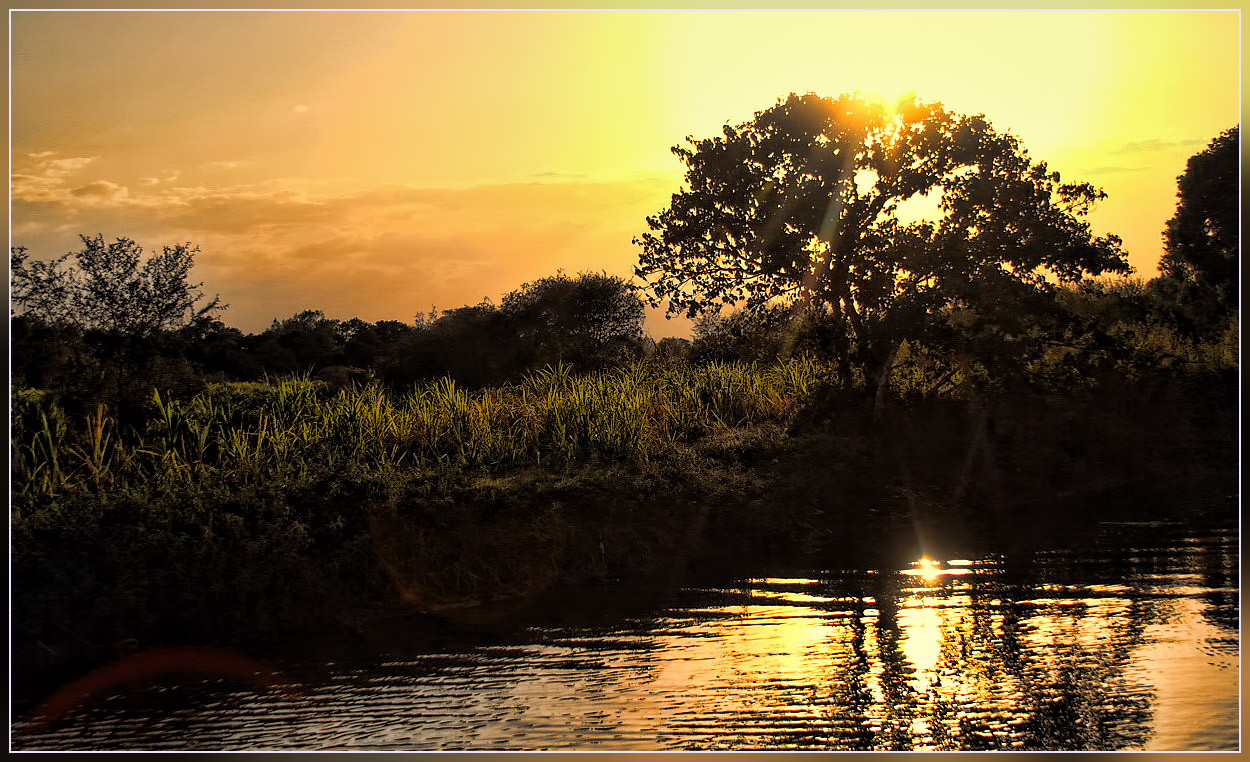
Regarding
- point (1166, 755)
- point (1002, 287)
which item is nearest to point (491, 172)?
point (1002, 287)

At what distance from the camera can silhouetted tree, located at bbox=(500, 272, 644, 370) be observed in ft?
17.9

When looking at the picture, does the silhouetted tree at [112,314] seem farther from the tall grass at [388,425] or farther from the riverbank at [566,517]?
the riverbank at [566,517]

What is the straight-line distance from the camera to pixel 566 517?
4805 millimetres

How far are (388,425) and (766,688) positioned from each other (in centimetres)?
298

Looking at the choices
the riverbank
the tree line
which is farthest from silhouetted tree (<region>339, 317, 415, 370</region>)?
the riverbank

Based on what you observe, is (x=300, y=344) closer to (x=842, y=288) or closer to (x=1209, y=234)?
(x=842, y=288)

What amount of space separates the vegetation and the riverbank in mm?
18

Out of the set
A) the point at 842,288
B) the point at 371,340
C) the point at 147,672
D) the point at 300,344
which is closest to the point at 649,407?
the point at 842,288

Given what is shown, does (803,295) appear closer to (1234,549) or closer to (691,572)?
(691,572)

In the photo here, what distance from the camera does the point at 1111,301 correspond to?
5.70 m

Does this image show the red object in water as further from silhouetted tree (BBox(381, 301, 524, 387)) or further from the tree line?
silhouetted tree (BBox(381, 301, 524, 387))

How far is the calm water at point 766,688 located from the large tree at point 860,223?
2.33 meters

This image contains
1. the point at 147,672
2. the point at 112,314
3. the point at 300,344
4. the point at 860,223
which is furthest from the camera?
the point at 860,223

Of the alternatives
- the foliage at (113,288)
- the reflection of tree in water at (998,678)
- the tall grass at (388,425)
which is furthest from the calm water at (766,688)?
the foliage at (113,288)
